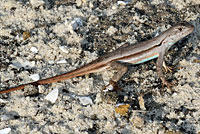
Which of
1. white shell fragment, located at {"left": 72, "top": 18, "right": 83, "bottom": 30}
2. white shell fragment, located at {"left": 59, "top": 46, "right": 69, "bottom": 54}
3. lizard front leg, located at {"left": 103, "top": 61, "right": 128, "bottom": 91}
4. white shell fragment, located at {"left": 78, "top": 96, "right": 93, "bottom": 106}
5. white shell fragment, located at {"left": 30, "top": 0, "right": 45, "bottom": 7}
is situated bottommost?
white shell fragment, located at {"left": 78, "top": 96, "right": 93, "bottom": 106}

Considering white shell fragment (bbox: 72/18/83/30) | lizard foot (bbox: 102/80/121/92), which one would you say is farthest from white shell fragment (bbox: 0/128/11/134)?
white shell fragment (bbox: 72/18/83/30)

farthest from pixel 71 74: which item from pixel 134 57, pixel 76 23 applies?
pixel 76 23

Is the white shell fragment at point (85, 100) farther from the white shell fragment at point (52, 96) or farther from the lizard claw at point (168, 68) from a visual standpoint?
the lizard claw at point (168, 68)

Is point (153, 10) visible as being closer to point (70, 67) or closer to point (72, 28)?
point (72, 28)

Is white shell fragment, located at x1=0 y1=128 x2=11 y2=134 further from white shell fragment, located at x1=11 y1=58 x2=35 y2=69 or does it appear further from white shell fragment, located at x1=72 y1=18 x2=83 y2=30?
white shell fragment, located at x1=72 y1=18 x2=83 y2=30

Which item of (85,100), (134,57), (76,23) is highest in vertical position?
(76,23)

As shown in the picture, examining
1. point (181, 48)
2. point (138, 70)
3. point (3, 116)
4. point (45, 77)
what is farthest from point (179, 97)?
point (3, 116)

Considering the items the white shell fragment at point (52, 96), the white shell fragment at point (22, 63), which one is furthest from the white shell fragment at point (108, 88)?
the white shell fragment at point (22, 63)

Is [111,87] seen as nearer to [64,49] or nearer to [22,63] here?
[64,49]
